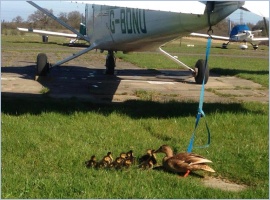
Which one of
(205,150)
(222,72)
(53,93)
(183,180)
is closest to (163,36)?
(53,93)

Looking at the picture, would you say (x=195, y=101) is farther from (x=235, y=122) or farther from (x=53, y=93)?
(x=53, y=93)

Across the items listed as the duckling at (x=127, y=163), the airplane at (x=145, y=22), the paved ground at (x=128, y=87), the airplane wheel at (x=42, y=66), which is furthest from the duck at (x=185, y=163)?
the airplane wheel at (x=42, y=66)

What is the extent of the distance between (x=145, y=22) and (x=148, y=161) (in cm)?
463

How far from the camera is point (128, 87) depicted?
37.0 feet

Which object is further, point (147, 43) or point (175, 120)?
point (147, 43)

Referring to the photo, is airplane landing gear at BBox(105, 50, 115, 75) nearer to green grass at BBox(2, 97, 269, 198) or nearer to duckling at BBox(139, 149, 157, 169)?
green grass at BBox(2, 97, 269, 198)

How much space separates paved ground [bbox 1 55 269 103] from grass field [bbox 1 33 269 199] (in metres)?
0.96

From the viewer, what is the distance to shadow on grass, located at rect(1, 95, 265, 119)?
7.59m

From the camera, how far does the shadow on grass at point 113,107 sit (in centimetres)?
759

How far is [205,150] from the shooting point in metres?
5.50

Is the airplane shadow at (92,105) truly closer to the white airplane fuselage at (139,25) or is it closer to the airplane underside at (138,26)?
the airplane underside at (138,26)

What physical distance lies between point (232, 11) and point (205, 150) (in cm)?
209

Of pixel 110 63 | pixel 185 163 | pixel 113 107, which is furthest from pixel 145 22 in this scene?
pixel 110 63

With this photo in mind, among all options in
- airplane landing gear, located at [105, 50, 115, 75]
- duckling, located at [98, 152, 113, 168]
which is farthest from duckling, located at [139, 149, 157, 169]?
airplane landing gear, located at [105, 50, 115, 75]
